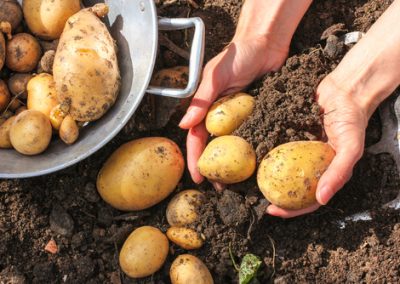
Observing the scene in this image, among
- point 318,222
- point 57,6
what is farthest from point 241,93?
point 57,6

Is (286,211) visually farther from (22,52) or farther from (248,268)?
(22,52)

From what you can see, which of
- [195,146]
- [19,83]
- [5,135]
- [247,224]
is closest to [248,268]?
[247,224]

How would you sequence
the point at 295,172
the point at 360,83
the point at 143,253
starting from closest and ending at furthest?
the point at 295,172, the point at 143,253, the point at 360,83

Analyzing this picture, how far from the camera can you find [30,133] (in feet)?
6.12

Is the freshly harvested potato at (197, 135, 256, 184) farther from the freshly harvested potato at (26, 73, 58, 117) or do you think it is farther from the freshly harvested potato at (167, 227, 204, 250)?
the freshly harvested potato at (26, 73, 58, 117)

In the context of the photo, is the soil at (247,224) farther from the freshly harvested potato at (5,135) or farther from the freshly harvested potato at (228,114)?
the freshly harvested potato at (5,135)

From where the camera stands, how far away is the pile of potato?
1884 millimetres

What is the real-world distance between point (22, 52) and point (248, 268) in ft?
4.03

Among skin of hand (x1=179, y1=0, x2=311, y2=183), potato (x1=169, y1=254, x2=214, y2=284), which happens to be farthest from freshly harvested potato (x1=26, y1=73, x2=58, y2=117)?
potato (x1=169, y1=254, x2=214, y2=284)

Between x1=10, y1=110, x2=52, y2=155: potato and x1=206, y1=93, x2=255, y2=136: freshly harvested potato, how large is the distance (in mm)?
612

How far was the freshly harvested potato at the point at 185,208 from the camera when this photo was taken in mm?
1959

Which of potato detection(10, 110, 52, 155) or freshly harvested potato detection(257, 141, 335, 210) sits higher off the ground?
freshly harvested potato detection(257, 141, 335, 210)

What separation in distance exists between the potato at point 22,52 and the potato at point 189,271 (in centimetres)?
100

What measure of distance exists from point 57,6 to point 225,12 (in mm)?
764
